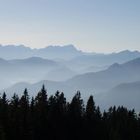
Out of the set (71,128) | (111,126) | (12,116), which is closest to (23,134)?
(12,116)

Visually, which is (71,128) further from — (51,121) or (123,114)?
(123,114)

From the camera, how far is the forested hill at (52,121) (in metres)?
60.8

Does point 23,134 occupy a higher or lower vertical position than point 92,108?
lower

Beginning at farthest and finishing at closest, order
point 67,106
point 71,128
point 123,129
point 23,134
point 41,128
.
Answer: point 123,129
point 67,106
point 71,128
point 41,128
point 23,134

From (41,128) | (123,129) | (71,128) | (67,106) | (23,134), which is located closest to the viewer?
(23,134)

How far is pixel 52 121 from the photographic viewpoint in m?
68.9

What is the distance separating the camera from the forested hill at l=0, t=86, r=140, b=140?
60.8 meters

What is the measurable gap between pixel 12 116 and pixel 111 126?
76.2ft

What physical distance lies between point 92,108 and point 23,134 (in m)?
18.2

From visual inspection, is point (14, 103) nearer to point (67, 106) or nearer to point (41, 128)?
point (41, 128)

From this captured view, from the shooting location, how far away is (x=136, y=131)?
85.8 m

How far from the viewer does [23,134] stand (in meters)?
60.7

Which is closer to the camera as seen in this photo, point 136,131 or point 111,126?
point 111,126

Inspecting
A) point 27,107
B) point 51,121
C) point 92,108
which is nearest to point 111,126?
point 92,108
